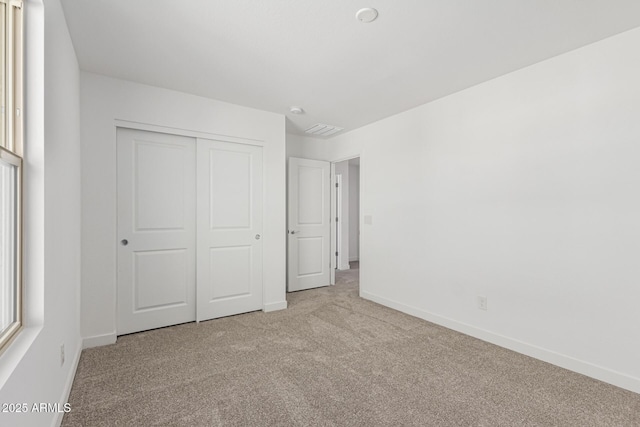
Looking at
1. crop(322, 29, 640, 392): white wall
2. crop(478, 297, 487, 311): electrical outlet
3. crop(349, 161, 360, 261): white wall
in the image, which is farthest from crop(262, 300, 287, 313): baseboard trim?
crop(349, 161, 360, 261): white wall

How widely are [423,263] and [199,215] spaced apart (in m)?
2.58

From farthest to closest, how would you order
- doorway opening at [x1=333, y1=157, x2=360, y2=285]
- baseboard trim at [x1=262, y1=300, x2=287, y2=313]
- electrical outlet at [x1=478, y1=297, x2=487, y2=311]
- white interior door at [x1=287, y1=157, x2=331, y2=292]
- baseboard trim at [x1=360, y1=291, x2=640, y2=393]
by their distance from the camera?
doorway opening at [x1=333, y1=157, x2=360, y2=285] < white interior door at [x1=287, y1=157, x2=331, y2=292] < baseboard trim at [x1=262, y1=300, x2=287, y2=313] < electrical outlet at [x1=478, y1=297, x2=487, y2=311] < baseboard trim at [x1=360, y1=291, x2=640, y2=393]

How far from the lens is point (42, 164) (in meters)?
1.40

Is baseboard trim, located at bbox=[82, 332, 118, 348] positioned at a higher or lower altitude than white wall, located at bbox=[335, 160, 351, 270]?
lower

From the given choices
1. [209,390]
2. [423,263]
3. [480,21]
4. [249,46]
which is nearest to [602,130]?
[480,21]

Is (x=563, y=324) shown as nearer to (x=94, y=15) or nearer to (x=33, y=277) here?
(x=33, y=277)

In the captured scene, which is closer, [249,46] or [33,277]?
[33,277]

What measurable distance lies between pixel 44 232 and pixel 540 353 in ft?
11.3

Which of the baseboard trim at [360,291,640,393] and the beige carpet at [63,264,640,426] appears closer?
the beige carpet at [63,264,640,426]

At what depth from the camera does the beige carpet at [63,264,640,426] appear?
1754 mm

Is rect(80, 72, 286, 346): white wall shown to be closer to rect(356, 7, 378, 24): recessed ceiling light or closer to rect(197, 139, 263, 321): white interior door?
rect(197, 139, 263, 321): white interior door

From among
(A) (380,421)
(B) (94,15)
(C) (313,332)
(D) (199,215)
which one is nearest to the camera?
(A) (380,421)

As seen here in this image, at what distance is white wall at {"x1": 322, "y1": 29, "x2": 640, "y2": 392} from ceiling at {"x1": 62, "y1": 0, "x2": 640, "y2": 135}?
0.32 metres

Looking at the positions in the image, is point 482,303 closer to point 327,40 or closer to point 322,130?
point 327,40
